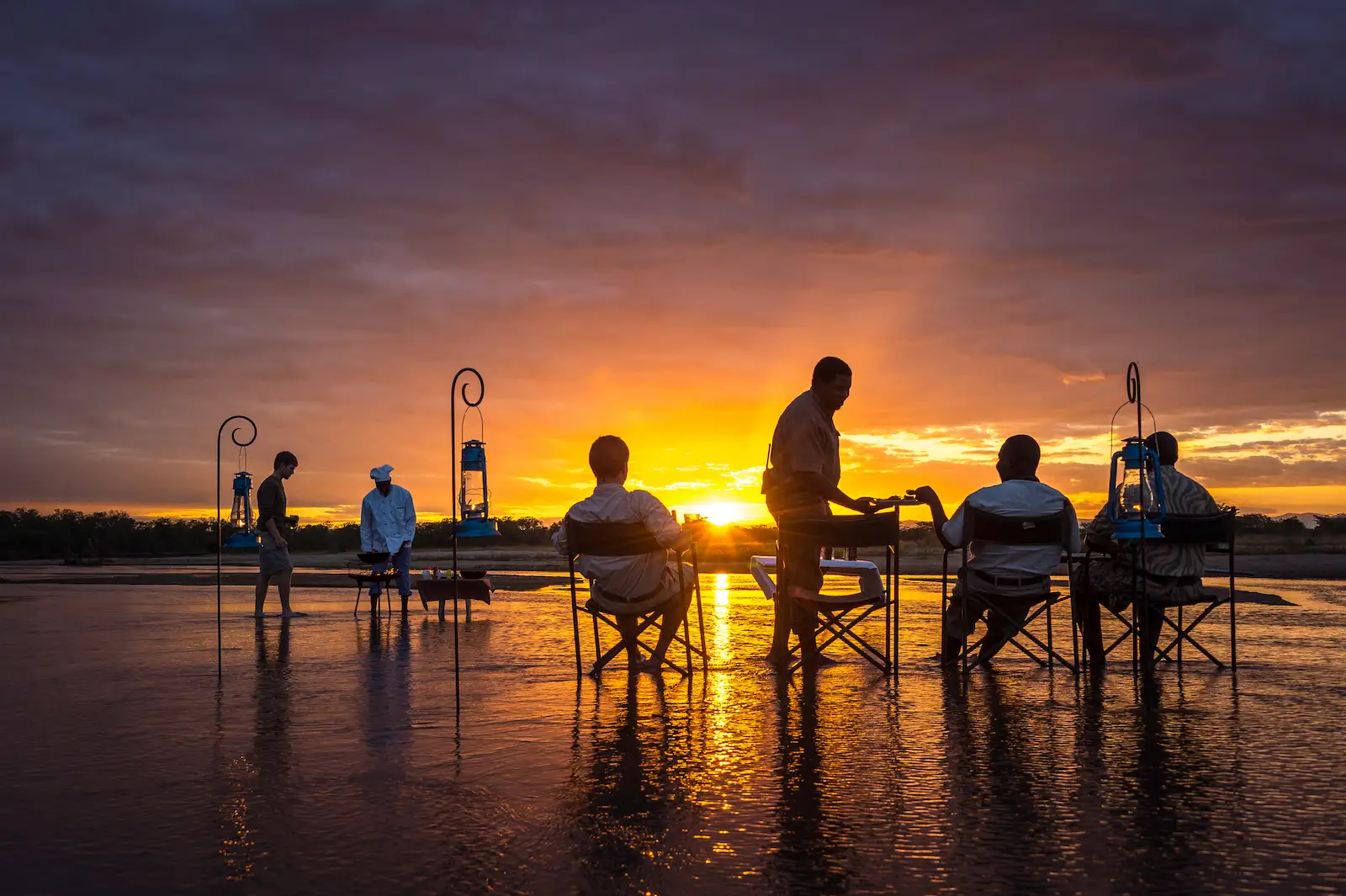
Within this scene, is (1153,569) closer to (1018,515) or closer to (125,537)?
(1018,515)

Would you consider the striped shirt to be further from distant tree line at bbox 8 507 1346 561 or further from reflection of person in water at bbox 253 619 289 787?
distant tree line at bbox 8 507 1346 561

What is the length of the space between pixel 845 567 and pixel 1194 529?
8.57ft

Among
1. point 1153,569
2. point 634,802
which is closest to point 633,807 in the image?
point 634,802

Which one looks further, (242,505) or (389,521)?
(389,521)

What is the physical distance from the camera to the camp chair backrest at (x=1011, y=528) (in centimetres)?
845

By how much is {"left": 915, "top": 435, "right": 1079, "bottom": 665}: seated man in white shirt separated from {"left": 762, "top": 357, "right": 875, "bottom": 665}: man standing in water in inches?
32.4

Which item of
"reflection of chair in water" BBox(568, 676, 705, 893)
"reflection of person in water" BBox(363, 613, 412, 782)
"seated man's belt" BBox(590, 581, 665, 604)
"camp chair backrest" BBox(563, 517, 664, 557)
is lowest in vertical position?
"reflection of person in water" BBox(363, 613, 412, 782)

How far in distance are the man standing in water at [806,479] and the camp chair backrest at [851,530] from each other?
5.4 inches

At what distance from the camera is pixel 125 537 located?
6681 cm

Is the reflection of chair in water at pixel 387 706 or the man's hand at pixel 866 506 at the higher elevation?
the man's hand at pixel 866 506

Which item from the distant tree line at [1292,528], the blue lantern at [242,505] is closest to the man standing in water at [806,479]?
the blue lantern at [242,505]

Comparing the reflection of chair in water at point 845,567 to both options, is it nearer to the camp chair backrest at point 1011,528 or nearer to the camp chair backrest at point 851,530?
the camp chair backrest at point 851,530

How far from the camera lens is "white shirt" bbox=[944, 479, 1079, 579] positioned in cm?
858

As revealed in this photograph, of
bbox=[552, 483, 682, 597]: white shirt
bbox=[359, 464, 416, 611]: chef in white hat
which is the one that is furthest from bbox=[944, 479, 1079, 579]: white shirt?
bbox=[359, 464, 416, 611]: chef in white hat
